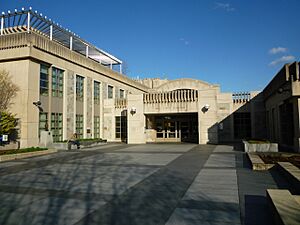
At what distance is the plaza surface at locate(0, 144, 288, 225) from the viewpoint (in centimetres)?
486

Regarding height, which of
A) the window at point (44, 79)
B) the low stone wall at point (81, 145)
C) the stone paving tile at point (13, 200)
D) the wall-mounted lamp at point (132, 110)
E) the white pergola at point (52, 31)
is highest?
the white pergola at point (52, 31)

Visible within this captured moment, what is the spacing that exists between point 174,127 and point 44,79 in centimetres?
1530

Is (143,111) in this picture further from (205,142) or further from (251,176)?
(251,176)

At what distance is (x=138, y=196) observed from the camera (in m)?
6.34

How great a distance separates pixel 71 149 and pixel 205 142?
1233 centimetres

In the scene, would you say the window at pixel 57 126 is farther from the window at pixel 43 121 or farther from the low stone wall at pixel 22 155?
the low stone wall at pixel 22 155

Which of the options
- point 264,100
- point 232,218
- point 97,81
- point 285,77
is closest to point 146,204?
point 232,218

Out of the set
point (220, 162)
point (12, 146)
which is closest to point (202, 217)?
point (220, 162)

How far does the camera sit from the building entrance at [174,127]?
28.4 m

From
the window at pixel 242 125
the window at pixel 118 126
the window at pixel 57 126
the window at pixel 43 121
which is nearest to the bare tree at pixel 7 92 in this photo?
the window at pixel 43 121

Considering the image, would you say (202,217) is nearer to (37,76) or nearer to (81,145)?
(37,76)

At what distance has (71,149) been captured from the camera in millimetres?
20688

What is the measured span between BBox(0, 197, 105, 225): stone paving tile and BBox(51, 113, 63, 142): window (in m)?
16.8

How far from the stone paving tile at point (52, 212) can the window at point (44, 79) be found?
16581 mm
